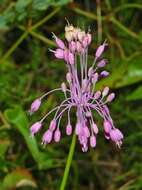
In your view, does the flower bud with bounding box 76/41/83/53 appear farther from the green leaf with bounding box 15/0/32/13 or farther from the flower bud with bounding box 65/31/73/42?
the green leaf with bounding box 15/0/32/13

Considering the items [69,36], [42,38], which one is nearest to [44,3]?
[42,38]

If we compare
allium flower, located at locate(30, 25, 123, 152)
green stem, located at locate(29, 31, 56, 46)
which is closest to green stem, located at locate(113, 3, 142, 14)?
green stem, located at locate(29, 31, 56, 46)

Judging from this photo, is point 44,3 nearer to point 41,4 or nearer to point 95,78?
point 41,4

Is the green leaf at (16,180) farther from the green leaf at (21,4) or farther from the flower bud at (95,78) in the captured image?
the flower bud at (95,78)

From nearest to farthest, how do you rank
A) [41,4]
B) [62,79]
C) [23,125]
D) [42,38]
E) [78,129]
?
1. [78,129]
2. [23,125]
3. [41,4]
4. [42,38]
5. [62,79]

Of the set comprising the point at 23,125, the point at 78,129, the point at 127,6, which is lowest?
the point at 78,129

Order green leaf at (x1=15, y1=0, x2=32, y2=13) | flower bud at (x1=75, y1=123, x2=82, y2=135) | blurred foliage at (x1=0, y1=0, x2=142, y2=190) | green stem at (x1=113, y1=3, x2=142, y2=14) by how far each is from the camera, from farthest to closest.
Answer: green stem at (x1=113, y1=3, x2=142, y2=14) → blurred foliage at (x1=0, y1=0, x2=142, y2=190) → green leaf at (x1=15, y1=0, x2=32, y2=13) → flower bud at (x1=75, y1=123, x2=82, y2=135)
